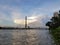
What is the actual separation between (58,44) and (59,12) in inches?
2715

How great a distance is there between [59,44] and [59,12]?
69408mm

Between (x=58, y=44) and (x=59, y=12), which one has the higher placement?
(x=59, y=12)

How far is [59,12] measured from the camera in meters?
119

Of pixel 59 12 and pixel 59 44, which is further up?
pixel 59 12

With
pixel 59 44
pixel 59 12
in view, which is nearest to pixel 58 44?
pixel 59 44

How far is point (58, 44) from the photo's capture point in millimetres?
51938

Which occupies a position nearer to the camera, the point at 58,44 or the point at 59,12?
the point at 58,44

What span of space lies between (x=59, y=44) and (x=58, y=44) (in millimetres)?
539

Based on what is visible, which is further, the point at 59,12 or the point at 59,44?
the point at 59,12

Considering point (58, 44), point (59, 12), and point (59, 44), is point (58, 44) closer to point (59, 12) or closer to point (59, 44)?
point (59, 44)

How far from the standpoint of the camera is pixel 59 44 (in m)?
51.4
